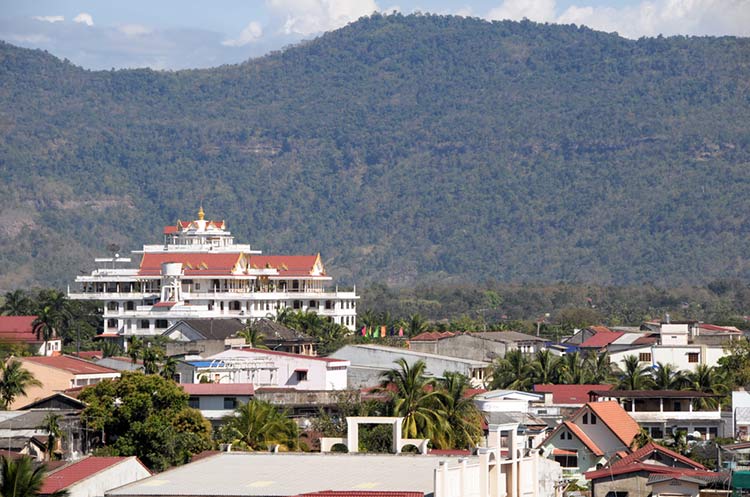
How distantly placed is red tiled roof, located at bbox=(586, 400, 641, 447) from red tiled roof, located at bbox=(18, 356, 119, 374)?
24.4 meters

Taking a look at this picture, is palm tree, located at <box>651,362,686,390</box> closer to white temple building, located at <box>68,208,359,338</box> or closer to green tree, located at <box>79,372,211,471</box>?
green tree, located at <box>79,372,211,471</box>

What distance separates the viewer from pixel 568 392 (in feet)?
275

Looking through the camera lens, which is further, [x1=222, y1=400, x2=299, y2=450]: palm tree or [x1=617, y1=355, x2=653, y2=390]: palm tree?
[x1=617, y1=355, x2=653, y2=390]: palm tree

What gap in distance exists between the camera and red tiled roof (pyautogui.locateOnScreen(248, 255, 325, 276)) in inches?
6043

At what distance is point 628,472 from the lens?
56062mm

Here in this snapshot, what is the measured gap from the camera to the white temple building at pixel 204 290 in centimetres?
13925

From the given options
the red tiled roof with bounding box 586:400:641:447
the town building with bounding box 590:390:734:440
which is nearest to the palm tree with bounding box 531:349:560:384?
the town building with bounding box 590:390:734:440

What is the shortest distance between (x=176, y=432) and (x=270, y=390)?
16022mm

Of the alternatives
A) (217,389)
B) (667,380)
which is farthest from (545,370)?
(217,389)

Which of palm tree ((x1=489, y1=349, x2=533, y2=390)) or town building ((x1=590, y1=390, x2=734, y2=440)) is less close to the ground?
palm tree ((x1=489, y1=349, x2=533, y2=390))

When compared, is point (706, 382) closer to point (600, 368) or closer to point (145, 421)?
point (600, 368)

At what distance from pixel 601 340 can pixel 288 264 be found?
40.8m

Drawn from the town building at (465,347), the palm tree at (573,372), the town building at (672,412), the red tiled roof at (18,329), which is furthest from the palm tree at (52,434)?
the town building at (465,347)

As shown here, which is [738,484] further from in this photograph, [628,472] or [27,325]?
[27,325]
